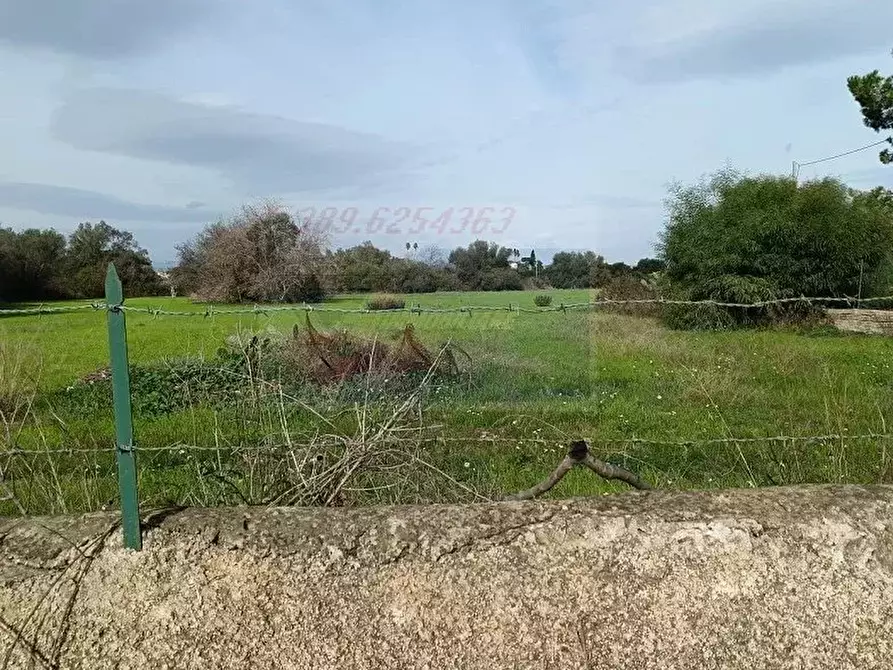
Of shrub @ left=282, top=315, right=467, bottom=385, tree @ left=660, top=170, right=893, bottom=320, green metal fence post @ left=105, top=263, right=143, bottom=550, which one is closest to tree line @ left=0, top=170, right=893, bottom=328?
tree @ left=660, top=170, right=893, bottom=320

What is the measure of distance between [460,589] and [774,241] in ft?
51.3

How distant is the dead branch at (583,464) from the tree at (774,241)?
541 inches

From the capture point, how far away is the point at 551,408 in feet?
19.5

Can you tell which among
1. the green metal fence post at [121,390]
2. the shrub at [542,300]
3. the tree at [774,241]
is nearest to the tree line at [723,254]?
the tree at [774,241]

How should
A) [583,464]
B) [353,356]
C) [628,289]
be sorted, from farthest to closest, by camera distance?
[628,289] → [353,356] → [583,464]

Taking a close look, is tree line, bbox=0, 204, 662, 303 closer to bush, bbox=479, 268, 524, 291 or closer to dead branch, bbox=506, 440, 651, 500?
bush, bbox=479, 268, 524, 291

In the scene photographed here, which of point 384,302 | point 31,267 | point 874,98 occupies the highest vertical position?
point 874,98

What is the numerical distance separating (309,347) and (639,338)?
9.45ft

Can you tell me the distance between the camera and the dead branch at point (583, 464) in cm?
269

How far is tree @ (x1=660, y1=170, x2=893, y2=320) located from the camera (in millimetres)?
16125

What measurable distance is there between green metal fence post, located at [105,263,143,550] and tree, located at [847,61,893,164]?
22179 millimetres

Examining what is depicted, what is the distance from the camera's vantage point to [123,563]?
2469 mm

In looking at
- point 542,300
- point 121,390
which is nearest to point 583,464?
point 121,390

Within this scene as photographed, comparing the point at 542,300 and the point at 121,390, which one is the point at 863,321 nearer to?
the point at 542,300
